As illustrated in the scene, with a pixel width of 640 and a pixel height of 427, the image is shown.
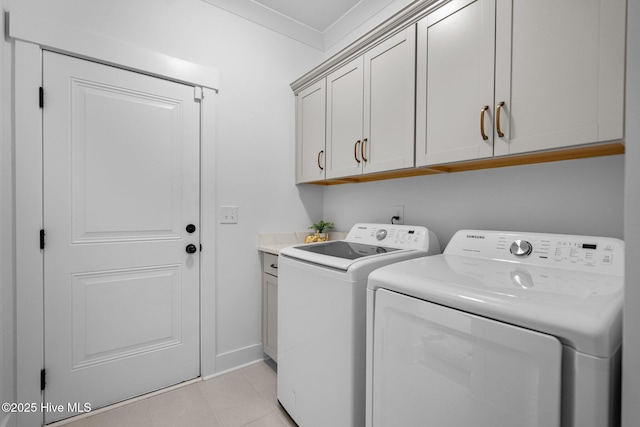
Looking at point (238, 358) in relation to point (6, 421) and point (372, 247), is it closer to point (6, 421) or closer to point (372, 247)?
point (6, 421)

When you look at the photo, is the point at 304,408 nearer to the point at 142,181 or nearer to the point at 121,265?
the point at 121,265

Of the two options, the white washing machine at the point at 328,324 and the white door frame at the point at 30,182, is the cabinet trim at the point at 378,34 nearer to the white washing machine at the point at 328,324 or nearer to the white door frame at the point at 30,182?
the white washing machine at the point at 328,324

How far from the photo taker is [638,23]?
0.54m

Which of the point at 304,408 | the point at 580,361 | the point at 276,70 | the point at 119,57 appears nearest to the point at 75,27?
the point at 119,57

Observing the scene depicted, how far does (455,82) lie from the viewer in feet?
4.32

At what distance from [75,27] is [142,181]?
0.89 meters

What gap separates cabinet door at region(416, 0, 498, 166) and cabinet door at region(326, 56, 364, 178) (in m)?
0.44

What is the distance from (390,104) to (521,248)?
3.27ft

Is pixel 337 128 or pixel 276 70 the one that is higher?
pixel 276 70

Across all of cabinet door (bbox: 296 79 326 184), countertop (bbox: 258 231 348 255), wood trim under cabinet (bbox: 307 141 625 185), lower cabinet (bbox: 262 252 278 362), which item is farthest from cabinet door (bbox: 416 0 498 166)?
lower cabinet (bbox: 262 252 278 362)

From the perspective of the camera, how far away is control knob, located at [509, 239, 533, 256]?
117cm

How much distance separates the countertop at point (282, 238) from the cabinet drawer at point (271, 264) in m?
0.05

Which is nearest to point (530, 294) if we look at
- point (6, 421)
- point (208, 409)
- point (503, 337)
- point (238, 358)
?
point (503, 337)

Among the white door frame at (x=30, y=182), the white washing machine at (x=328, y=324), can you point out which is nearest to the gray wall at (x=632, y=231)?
the white washing machine at (x=328, y=324)
